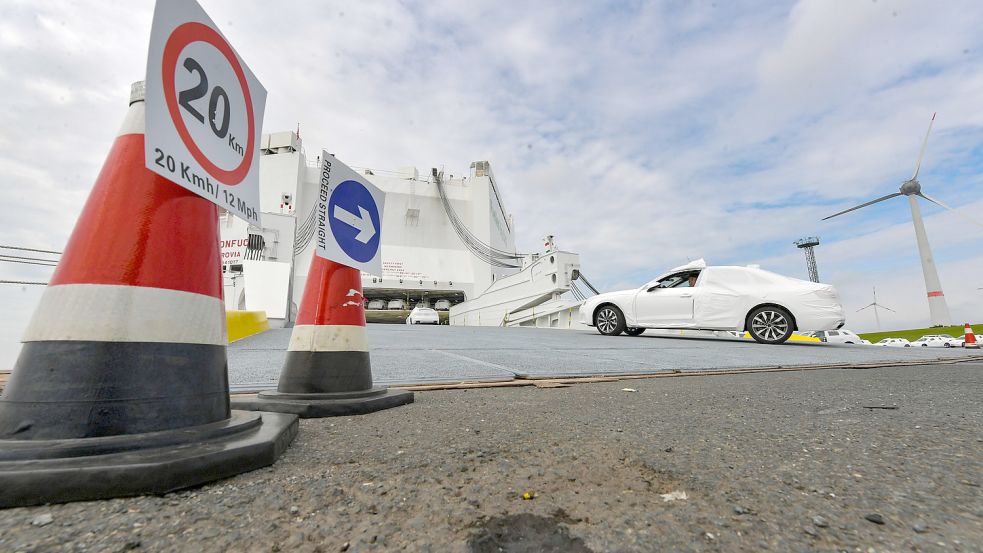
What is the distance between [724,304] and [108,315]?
8.75m

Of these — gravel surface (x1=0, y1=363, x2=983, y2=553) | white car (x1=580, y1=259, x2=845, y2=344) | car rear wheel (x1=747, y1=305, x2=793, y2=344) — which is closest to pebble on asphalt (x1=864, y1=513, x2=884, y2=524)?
gravel surface (x1=0, y1=363, x2=983, y2=553)

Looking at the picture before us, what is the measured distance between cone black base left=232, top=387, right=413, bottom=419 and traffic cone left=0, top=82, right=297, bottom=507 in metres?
0.63

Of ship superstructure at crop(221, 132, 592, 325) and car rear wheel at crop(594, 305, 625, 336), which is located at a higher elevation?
ship superstructure at crop(221, 132, 592, 325)

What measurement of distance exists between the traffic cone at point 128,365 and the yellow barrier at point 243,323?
5.95 m

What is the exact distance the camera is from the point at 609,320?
9523 mm

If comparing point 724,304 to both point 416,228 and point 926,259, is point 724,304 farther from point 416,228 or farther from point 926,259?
point 926,259

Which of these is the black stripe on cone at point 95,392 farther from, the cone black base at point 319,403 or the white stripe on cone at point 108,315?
the cone black base at point 319,403

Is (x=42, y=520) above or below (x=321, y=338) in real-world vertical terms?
below

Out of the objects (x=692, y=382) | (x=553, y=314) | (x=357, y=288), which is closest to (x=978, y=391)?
(x=692, y=382)

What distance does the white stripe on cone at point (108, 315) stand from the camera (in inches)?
50.2

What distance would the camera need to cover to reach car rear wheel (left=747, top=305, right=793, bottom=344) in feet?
25.2

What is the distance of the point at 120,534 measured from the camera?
89 centimetres

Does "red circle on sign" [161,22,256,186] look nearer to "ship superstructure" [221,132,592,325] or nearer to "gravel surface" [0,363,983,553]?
"gravel surface" [0,363,983,553]

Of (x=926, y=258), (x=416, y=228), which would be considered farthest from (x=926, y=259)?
(x=416, y=228)
